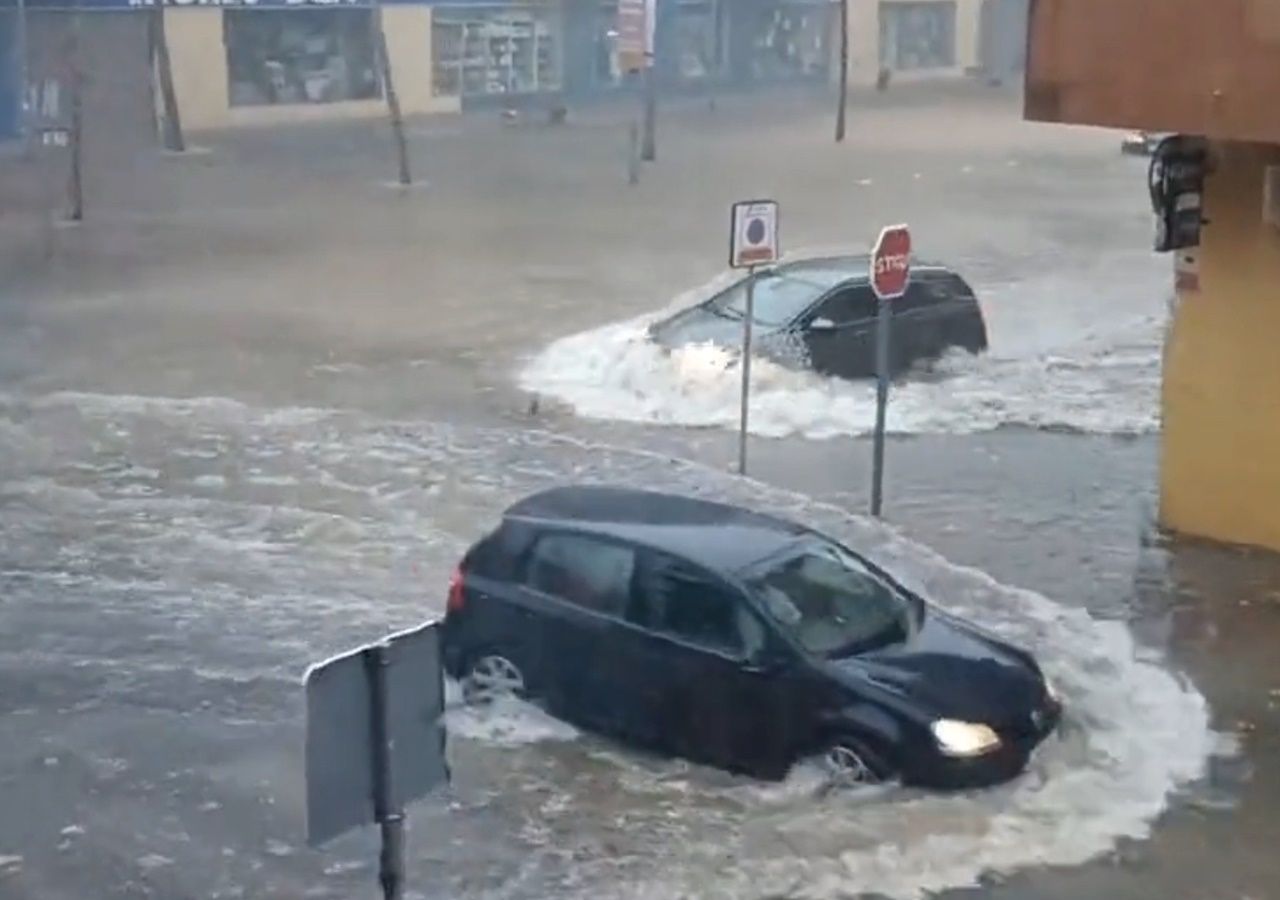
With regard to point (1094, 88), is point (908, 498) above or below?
below

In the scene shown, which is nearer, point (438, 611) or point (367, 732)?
point (367, 732)

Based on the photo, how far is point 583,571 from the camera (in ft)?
38.2

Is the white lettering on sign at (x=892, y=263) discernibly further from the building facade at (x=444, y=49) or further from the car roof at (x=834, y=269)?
the building facade at (x=444, y=49)

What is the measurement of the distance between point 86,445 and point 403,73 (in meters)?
36.0

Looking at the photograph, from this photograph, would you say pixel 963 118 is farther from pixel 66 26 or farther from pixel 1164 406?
pixel 1164 406

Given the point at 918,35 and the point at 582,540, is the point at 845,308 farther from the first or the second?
the point at 918,35

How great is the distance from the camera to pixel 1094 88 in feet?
46.0

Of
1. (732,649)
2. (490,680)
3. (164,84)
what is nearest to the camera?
(732,649)

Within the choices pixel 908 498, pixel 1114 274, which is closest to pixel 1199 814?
pixel 908 498

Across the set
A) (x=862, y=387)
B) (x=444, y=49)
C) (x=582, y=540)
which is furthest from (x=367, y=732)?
(x=444, y=49)

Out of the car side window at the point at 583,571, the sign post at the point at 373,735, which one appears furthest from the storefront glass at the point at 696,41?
the sign post at the point at 373,735

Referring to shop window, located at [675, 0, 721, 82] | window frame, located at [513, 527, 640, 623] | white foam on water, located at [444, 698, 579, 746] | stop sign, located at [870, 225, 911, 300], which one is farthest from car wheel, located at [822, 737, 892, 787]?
shop window, located at [675, 0, 721, 82]

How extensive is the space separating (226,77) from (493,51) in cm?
869

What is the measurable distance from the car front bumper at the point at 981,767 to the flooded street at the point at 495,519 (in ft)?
0.35
